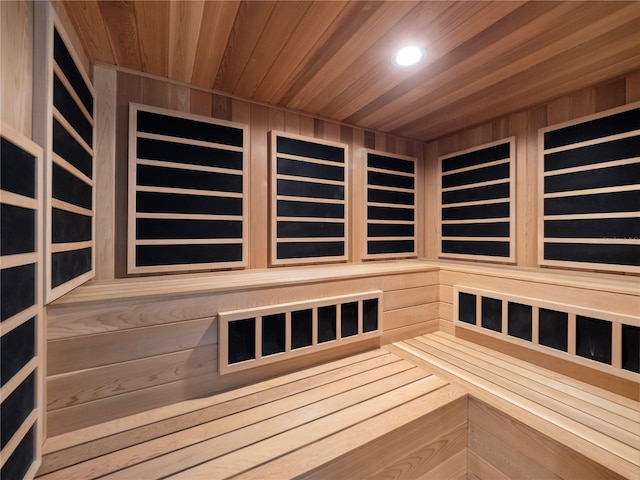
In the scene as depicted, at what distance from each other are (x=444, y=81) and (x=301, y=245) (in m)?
1.29

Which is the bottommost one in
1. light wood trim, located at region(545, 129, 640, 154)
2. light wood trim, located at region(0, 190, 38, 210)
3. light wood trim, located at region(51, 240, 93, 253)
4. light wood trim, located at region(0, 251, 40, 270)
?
light wood trim, located at region(0, 251, 40, 270)

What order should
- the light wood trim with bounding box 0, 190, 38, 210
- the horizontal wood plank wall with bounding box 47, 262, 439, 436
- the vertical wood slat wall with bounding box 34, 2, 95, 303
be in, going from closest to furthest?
the light wood trim with bounding box 0, 190, 38, 210 < the vertical wood slat wall with bounding box 34, 2, 95, 303 < the horizontal wood plank wall with bounding box 47, 262, 439, 436

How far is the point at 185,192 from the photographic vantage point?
4.84ft

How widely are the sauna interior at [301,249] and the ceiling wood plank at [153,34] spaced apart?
1 centimetres

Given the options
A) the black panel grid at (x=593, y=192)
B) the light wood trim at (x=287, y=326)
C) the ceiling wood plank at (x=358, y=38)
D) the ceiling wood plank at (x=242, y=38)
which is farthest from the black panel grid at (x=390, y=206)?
the ceiling wood plank at (x=242, y=38)

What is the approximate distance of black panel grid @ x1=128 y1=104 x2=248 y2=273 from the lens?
1.39 meters

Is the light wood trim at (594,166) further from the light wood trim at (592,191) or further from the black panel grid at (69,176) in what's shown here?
the black panel grid at (69,176)

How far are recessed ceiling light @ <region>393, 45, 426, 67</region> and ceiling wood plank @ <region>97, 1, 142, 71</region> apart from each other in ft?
3.63

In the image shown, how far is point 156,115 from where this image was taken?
4.67 feet

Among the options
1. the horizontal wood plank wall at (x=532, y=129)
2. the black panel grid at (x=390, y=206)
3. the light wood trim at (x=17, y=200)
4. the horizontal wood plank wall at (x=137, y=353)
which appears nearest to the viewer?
the light wood trim at (x=17, y=200)

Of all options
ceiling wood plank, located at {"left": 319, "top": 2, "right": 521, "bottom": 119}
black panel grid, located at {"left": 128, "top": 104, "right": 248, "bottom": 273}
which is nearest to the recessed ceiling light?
ceiling wood plank, located at {"left": 319, "top": 2, "right": 521, "bottom": 119}

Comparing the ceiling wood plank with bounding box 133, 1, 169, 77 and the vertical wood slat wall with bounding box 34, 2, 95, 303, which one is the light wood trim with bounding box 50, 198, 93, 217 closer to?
the vertical wood slat wall with bounding box 34, 2, 95, 303

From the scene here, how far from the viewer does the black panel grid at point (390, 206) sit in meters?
2.15

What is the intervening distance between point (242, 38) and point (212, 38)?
0.43ft
